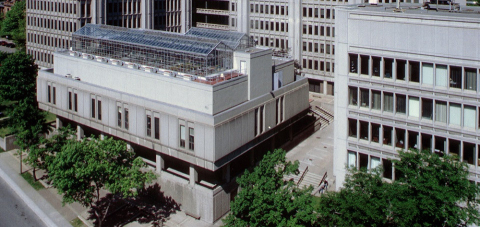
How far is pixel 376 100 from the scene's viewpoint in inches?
2160

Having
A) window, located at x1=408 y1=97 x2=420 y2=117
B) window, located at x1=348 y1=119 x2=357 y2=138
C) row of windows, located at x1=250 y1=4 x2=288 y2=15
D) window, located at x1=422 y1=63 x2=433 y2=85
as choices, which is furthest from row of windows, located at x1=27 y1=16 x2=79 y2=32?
window, located at x1=422 y1=63 x2=433 y2=85

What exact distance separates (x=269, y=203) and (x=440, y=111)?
824 inches

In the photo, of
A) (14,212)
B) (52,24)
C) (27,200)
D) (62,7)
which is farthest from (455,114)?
(52,24)

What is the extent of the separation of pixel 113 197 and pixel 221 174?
17455 millimetres

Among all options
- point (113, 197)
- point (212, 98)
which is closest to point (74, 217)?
point (113, 197)

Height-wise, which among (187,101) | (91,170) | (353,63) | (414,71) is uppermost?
(353,63)

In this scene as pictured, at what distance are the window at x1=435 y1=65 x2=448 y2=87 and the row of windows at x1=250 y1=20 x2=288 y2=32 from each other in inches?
2740

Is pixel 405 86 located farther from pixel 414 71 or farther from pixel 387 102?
pixel 387 102

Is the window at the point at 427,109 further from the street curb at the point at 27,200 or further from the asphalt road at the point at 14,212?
the asphalt road at the point at 14,212

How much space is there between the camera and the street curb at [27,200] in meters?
66.4

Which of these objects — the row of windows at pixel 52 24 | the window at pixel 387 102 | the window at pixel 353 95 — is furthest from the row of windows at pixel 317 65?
the window at pixel 387 102

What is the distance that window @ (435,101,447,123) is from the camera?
167ft

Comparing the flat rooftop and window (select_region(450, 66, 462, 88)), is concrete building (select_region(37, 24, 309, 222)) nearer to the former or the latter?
the flat rooftop

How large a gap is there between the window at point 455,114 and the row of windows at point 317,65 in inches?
2472
